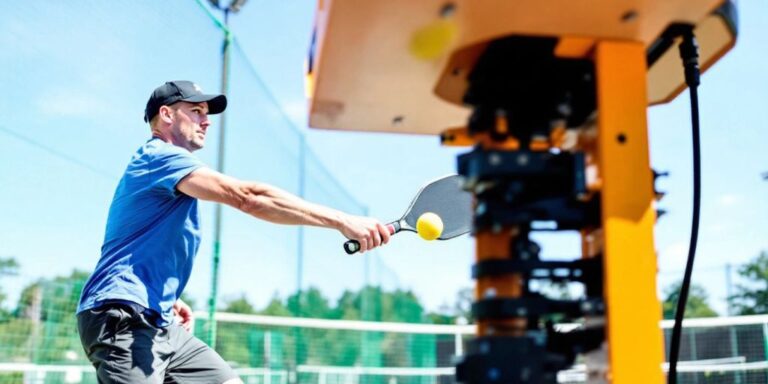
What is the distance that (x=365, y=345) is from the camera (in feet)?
29.4

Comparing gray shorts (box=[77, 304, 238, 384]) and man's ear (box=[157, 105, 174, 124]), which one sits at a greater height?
man's ear (box=[157, 105, 174, 124])

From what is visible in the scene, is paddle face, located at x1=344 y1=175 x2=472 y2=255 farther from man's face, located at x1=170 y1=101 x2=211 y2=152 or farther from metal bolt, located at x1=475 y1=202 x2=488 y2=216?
metal bolt, located at x1=475 y1=202 x2=488 y2=216

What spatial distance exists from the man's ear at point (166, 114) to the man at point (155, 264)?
17 centimetres

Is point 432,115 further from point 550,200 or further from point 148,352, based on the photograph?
point 148,352

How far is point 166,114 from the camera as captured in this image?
3.15 m

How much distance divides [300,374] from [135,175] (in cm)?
564

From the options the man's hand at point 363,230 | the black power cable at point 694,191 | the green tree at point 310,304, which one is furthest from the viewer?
the green tree at point 310,304

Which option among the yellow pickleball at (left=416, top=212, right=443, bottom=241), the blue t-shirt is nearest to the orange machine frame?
the yellow pickleball at (left=416, top=212, right=443, bottom=241)

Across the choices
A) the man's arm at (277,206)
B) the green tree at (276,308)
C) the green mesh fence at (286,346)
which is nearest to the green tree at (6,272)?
the green mesh fence at (286,346)

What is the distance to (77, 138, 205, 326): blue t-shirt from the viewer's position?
2.68m

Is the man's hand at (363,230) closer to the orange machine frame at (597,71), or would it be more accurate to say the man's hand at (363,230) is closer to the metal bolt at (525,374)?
the orange machine frame at (597,71)

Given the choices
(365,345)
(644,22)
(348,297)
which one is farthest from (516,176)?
(348,297)

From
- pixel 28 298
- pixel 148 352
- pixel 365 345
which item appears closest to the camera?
pixel 148 352

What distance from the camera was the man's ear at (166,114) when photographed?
314 centimetres
